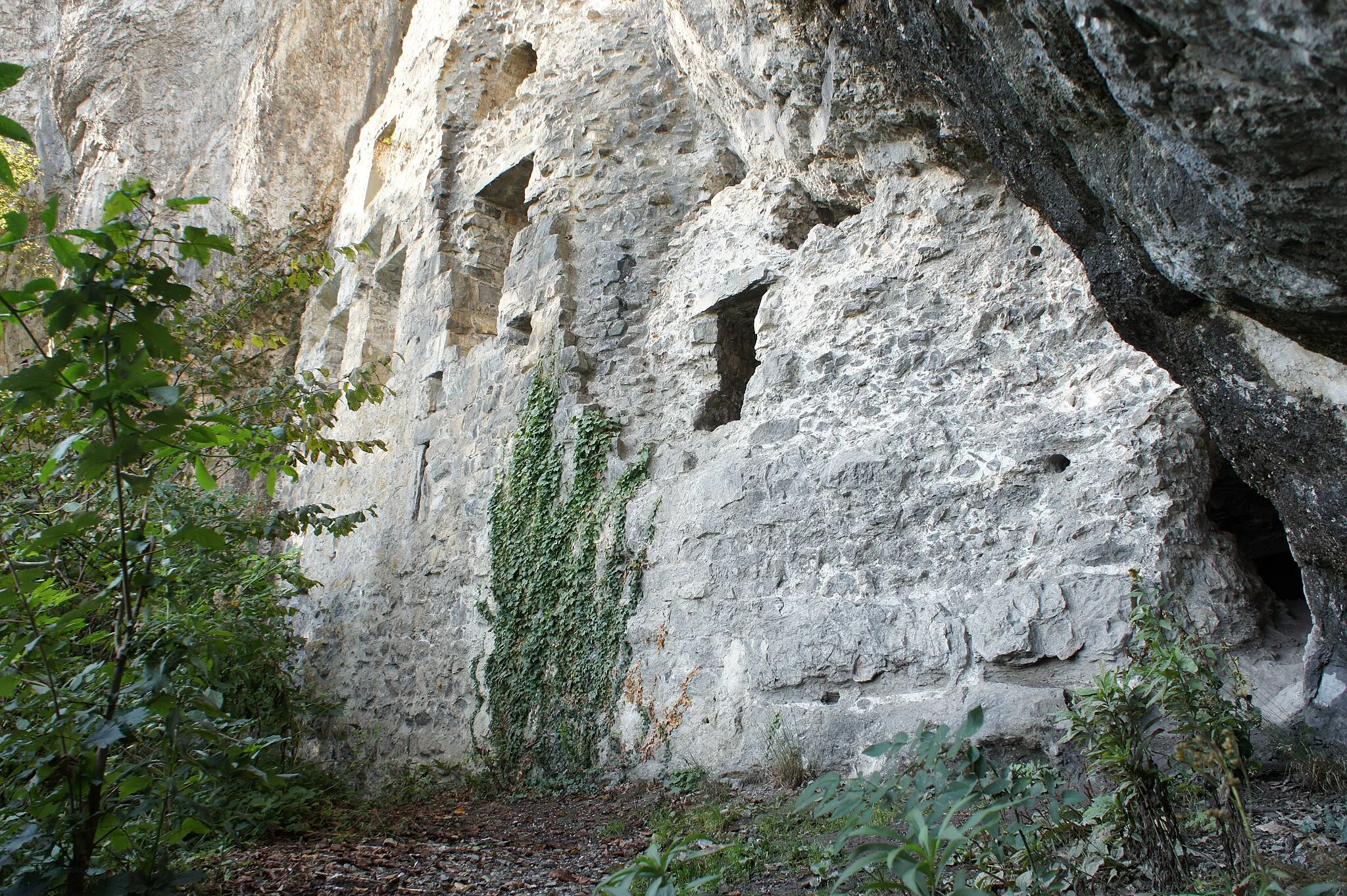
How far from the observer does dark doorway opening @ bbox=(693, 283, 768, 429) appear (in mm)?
4953

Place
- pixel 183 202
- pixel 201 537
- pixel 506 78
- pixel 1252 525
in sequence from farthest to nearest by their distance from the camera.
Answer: pixel 506 78 → pixel 1252 525 → pixel 183 202 → pixel 201 537

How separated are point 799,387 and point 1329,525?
2.31 m

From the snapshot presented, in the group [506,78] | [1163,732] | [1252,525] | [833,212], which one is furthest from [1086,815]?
[506,78]

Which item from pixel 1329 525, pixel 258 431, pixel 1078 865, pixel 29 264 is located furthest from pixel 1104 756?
pixel 29 264

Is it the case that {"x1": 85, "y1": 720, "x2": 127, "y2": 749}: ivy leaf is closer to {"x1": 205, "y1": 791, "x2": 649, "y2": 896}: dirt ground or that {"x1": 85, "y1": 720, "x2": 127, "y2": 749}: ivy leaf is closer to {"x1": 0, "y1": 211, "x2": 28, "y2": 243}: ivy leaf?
{"x1": 0, "y1": 211, "x2": 28, "y2": 243}: ivy leaf

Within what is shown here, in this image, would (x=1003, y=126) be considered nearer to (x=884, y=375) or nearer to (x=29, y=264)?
(x=884, y=375)

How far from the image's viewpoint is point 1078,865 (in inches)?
88.3

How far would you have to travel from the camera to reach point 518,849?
141 inches

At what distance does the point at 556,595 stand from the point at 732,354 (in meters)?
1.75

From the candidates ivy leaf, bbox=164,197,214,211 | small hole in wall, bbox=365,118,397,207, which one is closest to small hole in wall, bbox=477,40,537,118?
small hole in wall, bbox=365,118,397,207

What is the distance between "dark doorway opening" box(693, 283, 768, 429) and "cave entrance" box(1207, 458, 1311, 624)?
231 centimetres

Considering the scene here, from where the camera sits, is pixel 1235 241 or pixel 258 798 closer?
pixel 1235 241

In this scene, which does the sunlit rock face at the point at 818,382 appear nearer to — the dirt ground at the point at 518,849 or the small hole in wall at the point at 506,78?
the small hole in wall at the point at 506,78

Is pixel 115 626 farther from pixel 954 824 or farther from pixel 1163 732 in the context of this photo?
pixel 1163 732
